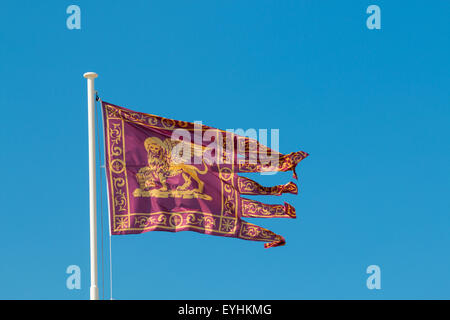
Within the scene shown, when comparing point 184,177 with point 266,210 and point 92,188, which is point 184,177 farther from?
point 92,188

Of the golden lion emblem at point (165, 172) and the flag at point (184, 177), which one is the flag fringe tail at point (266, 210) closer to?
the flag at point (184, 177)

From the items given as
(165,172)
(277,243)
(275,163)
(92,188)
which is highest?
(275,163)

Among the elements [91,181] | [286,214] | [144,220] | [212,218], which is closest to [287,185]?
[286,214]

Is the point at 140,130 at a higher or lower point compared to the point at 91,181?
higher

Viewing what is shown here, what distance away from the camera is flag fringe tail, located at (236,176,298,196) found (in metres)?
27.8

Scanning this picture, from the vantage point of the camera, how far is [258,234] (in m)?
26.9

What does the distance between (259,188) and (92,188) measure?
21.1 ft

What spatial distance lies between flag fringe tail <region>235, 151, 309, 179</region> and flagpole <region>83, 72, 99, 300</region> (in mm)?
5613

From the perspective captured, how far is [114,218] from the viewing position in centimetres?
2530

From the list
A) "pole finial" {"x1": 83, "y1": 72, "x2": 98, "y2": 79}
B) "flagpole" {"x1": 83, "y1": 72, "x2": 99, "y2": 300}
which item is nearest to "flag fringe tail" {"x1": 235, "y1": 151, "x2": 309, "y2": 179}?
"flagpole" {"x1": 83, "y1": 72, "x2": 99, "y2": 300}

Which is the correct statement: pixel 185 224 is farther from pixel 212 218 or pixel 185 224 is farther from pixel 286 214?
pixel 286 214

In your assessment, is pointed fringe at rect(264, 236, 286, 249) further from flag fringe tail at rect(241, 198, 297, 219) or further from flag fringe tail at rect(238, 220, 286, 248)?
flag fringe tail at rect(241, 198, 297, 219)

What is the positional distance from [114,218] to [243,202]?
4786mm

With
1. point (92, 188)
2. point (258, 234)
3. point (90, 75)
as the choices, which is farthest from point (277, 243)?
point (90, 75)
